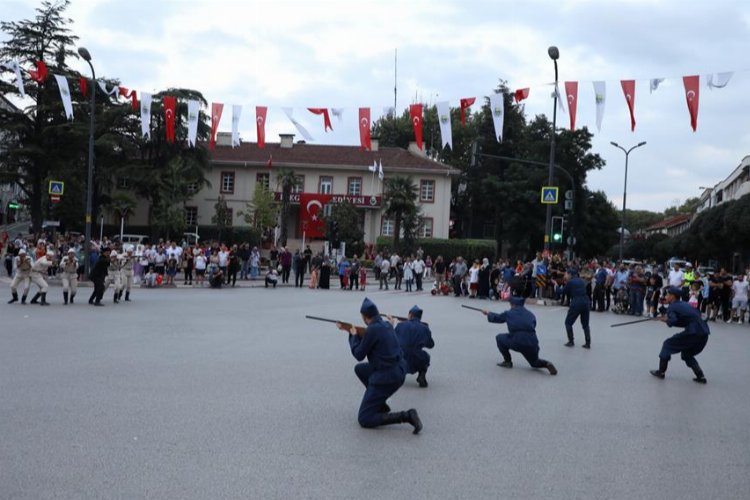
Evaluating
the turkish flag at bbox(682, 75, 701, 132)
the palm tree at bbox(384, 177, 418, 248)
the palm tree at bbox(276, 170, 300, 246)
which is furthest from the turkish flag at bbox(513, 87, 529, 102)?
the palm tree at bbox(384, 177, 418, 248)

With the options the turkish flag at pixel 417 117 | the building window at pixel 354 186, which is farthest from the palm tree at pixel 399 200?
the turkish flag at pixel 417 117

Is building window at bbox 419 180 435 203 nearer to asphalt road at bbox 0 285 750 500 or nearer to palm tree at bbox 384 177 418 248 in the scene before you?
palm tree at bbox 384 177 418 248

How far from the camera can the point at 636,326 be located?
73.7ft

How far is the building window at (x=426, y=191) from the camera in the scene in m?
64.6

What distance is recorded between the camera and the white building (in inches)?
2534

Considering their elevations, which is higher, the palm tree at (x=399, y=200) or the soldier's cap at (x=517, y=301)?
the palm tree at (x=399, y=200)

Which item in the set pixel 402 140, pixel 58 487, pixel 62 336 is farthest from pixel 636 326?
pixel 402 140

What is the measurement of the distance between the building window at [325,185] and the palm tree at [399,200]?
8.12 metres

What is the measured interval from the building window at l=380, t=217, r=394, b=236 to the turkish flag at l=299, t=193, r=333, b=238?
15.8 feet

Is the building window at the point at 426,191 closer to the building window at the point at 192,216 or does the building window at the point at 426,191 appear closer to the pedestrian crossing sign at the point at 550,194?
the building window at the point at 192,216

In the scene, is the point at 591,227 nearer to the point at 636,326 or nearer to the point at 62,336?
the point at 636,326

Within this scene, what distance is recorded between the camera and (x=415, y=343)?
35.6 feet

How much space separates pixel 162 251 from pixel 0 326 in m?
15.7

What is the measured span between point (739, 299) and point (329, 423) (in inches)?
822
